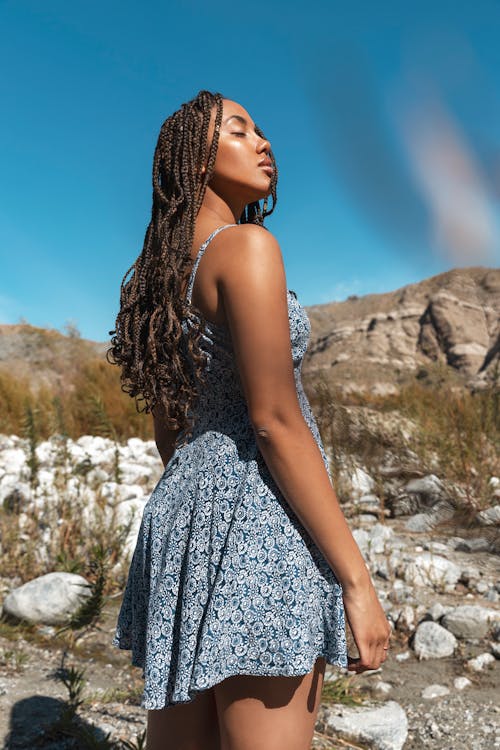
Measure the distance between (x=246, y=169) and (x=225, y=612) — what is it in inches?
41.3

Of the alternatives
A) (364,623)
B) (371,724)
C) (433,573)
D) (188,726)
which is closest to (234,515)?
(364,623)

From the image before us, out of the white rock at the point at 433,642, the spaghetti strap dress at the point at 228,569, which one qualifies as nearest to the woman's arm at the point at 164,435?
the spaghetti strap dress at the point at 228,569

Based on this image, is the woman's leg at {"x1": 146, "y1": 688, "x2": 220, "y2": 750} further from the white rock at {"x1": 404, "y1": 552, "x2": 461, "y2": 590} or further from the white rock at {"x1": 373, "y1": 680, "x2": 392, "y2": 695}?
the white rock at {"x1": 404, "y1": 552, "x2": 461, "y2": 590}

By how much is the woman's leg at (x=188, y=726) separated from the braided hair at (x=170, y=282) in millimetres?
675

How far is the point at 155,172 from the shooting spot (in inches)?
72.4

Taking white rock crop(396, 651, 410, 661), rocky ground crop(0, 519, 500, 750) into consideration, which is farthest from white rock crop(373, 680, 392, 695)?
white rock crop(396, 651, 410, 661)

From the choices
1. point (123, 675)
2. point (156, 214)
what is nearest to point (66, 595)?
point (123, 675)

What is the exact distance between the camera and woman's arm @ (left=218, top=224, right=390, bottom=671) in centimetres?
137

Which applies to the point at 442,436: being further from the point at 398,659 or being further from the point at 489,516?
the point at 398,659

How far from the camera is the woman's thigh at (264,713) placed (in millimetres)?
1362

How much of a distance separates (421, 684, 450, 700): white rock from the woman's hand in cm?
186

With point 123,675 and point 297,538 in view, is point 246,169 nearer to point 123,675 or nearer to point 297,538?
point 297,538

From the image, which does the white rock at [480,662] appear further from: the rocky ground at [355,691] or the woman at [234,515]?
the woman at [234,515]

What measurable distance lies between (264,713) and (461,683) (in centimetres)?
205
